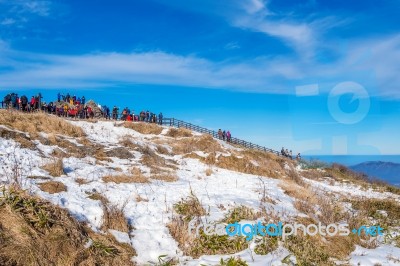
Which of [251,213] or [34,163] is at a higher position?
[34,163]

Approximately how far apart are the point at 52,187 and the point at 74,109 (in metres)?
24.5

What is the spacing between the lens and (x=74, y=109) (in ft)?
104

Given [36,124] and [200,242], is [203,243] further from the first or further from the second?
[36,124]

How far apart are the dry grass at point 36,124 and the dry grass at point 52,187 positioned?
734 cm

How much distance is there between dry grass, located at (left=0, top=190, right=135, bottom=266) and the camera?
218 inches

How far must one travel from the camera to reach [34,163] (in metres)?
11.1

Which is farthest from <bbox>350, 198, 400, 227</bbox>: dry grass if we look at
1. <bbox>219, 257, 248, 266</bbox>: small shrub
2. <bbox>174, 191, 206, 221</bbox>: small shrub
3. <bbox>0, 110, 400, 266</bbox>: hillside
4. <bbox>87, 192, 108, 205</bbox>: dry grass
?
<bbox>87, 192, 108, 205</bbox>: dry grass

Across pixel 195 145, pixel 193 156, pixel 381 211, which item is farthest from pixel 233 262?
pixel 195 145

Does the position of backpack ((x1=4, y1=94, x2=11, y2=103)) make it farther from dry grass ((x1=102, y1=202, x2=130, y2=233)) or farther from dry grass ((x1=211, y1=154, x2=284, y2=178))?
dry grass ((x1=102, y1=202, x2=130, y2=233))

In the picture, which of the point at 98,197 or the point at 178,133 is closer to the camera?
the point at 98,197

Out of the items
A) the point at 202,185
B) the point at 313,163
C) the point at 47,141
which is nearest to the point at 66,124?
the point at 47,141

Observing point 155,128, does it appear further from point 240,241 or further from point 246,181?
point 240,241

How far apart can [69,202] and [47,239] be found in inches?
80.1

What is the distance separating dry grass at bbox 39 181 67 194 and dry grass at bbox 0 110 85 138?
7.34 metres
